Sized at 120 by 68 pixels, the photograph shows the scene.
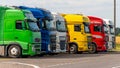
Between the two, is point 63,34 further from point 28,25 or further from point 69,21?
point 28,25

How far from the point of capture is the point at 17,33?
94.3 feet

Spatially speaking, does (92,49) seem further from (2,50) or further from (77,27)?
(2,50)

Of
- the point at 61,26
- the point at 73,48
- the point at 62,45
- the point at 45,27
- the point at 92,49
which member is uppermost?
the point at 61,26

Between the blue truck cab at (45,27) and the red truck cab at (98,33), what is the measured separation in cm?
712

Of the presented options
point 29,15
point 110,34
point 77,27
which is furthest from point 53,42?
point 110,34

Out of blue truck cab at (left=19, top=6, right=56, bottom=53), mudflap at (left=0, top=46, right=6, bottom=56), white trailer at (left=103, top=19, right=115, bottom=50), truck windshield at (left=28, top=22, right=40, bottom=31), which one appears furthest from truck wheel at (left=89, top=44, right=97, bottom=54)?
mudflap at (left=0, top=46, right=6, bottom=56)

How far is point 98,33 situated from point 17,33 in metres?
11.5

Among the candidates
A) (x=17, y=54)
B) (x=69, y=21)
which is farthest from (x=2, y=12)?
(x=69, y=21)

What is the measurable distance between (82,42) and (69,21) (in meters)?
1.77

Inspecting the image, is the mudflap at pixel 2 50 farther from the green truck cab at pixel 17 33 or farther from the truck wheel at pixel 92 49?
the truck wheel at pixel 92 49

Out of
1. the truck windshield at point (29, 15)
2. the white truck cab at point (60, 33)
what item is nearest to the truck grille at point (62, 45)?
the white truck cab at point (60, 33)

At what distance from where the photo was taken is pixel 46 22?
31.4 m

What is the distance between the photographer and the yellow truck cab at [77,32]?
3612cm

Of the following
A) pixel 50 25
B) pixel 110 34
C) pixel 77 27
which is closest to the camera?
pixel 50 25
